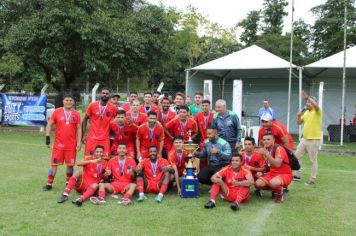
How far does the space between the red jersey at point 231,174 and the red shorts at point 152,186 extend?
115 centimetres

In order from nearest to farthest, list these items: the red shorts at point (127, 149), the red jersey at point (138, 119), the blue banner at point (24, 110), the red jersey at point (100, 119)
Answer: the red jersey at point (100, 119)
the red shorts at point (127, 149)
the red jersey at point (138, 119)
the blue banner at point (24, 110)

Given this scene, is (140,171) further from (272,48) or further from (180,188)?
(272,48)

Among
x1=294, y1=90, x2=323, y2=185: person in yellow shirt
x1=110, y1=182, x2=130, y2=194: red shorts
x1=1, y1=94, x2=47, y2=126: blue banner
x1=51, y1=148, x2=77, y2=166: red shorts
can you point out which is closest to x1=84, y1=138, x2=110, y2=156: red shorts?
x1=51, y1=148, x2=77, y2=166: red shorts

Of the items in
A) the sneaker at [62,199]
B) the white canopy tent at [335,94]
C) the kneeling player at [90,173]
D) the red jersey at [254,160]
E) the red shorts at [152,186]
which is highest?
the white canopy tent at [335,94]

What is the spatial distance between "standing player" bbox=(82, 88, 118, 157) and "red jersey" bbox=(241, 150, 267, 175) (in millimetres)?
2580

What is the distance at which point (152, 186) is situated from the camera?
24.8ft

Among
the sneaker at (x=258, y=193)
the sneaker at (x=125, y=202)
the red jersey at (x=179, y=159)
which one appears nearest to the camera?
the sneaker at (x=125, y=202)

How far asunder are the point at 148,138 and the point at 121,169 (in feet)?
2.74

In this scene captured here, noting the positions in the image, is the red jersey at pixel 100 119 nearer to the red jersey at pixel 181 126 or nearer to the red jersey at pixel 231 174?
the red jersey at pixel 181 126

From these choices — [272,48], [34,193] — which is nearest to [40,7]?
[34,193]

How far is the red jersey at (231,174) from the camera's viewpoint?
7.15 metres

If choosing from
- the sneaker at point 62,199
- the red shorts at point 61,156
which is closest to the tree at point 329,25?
the red shorts at point 61,156

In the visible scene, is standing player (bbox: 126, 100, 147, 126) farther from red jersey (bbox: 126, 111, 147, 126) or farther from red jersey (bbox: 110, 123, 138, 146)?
red jersey (bbox: 110, 123, 138, 146)

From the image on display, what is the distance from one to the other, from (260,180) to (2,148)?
933cm
